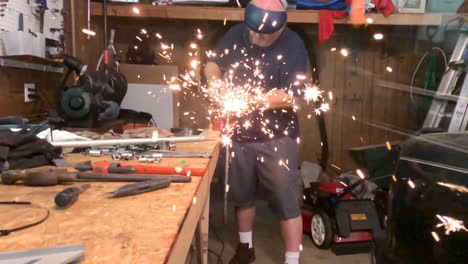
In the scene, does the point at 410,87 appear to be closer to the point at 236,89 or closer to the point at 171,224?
the point at 236,89

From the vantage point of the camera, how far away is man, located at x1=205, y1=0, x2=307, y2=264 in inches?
81.1

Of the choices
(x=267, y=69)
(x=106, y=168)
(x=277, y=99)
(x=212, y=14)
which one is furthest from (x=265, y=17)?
(x=106, y=168)

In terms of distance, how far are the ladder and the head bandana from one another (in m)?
1.28

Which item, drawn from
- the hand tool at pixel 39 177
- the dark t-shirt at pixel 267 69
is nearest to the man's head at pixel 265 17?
the dark t-shirt at pixel 267 69

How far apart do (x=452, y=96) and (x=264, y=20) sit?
1.44m

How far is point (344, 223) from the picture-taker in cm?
236

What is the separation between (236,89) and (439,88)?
1.48m

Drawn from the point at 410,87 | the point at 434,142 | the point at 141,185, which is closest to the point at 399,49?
the point at 410,87

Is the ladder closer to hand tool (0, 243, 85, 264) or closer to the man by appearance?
the man

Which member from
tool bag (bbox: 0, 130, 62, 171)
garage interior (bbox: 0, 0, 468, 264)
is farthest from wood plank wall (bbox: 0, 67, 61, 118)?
tool bag (bbox: 0, 130, 62, 171)

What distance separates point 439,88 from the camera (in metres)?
2.80

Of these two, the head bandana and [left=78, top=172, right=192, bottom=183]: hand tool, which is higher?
the head bandana

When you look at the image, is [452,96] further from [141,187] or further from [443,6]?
[141,187]

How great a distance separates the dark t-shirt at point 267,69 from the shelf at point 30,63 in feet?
2.55
